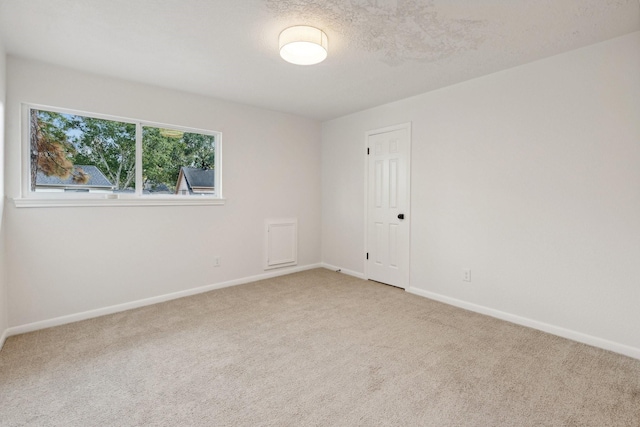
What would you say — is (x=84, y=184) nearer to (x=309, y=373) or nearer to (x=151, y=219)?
(x=151, y=219)

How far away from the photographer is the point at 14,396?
A: 1818 millimetres

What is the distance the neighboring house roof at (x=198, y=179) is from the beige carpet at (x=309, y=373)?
1.48m

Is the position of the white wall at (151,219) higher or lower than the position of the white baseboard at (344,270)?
higher

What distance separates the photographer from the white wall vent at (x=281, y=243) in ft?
14.5

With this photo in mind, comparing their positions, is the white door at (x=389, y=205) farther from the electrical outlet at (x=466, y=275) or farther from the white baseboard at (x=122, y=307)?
the white baseboard at (x=122, y=307)

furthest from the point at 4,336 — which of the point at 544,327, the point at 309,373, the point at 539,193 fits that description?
the point at 539,193

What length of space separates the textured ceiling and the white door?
0.91 meters

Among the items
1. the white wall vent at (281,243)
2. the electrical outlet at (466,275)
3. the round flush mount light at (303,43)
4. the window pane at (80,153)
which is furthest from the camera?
the white wall vent at (281,243)

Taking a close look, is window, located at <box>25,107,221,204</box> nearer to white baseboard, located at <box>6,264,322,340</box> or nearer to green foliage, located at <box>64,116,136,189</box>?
green foliage, located at <box>64,116,136,189</box>

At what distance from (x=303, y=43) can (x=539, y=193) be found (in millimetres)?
2381

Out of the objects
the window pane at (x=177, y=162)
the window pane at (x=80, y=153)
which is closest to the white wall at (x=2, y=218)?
the window pane at (x=80, y=153)

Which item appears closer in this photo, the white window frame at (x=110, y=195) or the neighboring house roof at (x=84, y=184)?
the white window frame at (x=110, y=195)

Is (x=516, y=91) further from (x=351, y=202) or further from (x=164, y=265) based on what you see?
(x=164, y=265)

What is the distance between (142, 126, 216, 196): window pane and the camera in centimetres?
346
